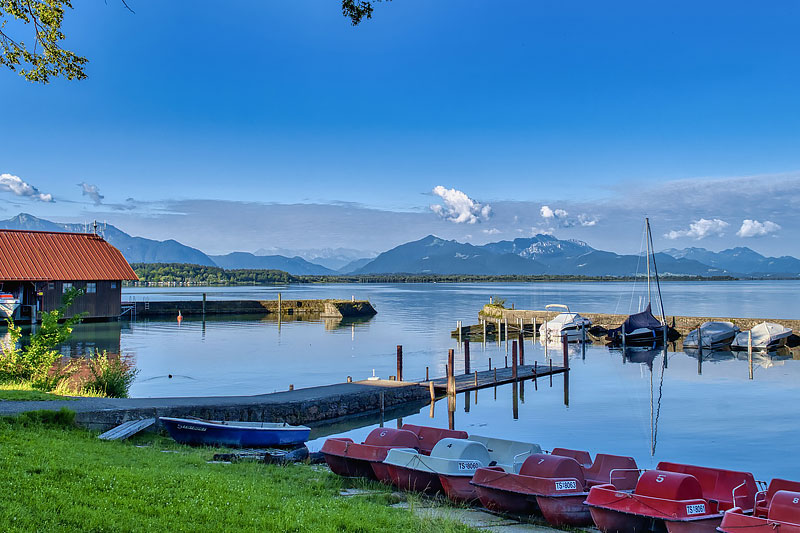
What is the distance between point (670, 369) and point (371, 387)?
2339cm

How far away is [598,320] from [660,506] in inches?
2098

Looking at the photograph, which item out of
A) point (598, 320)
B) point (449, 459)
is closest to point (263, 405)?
point (449, 459)

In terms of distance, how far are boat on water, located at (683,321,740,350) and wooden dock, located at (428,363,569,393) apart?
20.4m

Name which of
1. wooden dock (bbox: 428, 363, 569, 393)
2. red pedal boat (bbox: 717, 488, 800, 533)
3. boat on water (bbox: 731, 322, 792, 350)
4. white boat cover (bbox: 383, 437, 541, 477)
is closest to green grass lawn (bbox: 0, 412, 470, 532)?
white boat cover (bbox: 383, 437, 541, 477)

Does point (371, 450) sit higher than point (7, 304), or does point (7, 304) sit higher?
point (7, 304)

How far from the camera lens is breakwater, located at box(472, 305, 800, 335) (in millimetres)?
53844

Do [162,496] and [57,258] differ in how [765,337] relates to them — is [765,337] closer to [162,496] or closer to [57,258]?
[162,496]

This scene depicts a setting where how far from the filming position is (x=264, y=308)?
83.0 meters

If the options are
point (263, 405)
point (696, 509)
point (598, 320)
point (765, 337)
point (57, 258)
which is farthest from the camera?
point (598, 320)

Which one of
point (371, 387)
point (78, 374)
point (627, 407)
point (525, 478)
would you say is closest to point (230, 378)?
point (78, 374)

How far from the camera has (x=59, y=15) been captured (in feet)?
38.2

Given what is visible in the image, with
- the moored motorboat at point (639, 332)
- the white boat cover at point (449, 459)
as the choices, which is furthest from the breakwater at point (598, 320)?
the white boat cover at point (449, 459)

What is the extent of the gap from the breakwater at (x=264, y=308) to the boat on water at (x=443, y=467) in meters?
67.3

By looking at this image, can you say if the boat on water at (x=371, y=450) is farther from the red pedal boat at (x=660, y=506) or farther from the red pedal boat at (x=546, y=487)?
the red pedal boat at (x=660, y=506)
